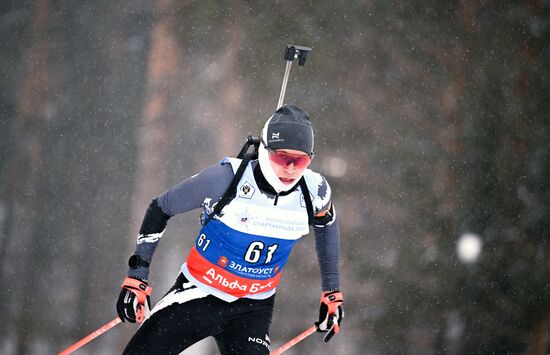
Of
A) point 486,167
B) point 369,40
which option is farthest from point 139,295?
point 486,167

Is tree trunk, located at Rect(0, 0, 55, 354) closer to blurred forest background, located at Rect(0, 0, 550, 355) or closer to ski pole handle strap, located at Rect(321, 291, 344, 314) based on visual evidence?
blurred forest background, located at Rect(0, 0, 550, 355)

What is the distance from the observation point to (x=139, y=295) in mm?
2916

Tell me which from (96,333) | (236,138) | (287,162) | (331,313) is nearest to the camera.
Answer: (287,162)

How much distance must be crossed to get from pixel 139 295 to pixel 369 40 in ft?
8.24

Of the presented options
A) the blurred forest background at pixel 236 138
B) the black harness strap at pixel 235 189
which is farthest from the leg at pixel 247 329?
the blurred forest background at pixel 236 138

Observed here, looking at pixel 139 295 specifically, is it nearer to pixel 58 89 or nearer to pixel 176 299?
pixel 176 299

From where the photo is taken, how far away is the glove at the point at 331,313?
10.6ft

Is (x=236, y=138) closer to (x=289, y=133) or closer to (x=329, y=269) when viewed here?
(x=329, y=269)

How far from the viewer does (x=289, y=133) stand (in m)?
2.84

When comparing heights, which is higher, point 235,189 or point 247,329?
point 235,189

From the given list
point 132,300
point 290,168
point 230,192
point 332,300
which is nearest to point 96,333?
point 132,300

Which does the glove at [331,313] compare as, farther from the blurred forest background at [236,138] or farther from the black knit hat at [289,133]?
the blurred forest background at [236,138]

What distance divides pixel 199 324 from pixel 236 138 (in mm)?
1740

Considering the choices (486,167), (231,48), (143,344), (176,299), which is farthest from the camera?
(486,167)
